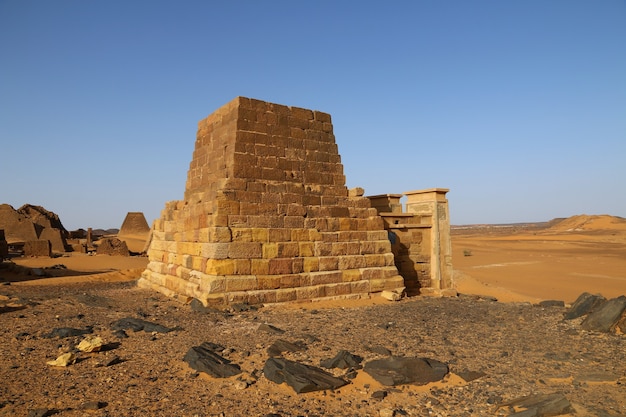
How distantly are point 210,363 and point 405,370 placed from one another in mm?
2260

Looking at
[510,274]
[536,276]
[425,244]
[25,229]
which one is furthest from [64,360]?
[25,229]

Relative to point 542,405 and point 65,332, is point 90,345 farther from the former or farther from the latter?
point 542,405

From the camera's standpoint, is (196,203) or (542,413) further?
(196,203)

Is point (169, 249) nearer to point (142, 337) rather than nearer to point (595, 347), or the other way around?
point (142, 337)

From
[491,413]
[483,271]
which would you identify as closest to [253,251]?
[491,413]

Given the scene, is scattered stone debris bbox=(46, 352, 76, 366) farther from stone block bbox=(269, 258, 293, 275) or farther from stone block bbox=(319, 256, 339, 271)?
stone block bbox=(319, 256, 339, 271)

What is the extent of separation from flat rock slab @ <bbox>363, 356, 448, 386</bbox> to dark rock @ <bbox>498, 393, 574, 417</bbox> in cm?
93

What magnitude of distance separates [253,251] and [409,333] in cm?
374

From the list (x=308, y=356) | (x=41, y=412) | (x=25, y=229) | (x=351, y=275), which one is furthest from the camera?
(x=25, y=229)

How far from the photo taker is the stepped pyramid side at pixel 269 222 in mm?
8812

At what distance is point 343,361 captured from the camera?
508 cm

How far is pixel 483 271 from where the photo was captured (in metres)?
23.4

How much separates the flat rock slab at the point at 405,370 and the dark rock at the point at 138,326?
3.44 metres

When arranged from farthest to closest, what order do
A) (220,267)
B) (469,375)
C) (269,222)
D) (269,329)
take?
(269,222), (220,267), (269,329), (469,375)
